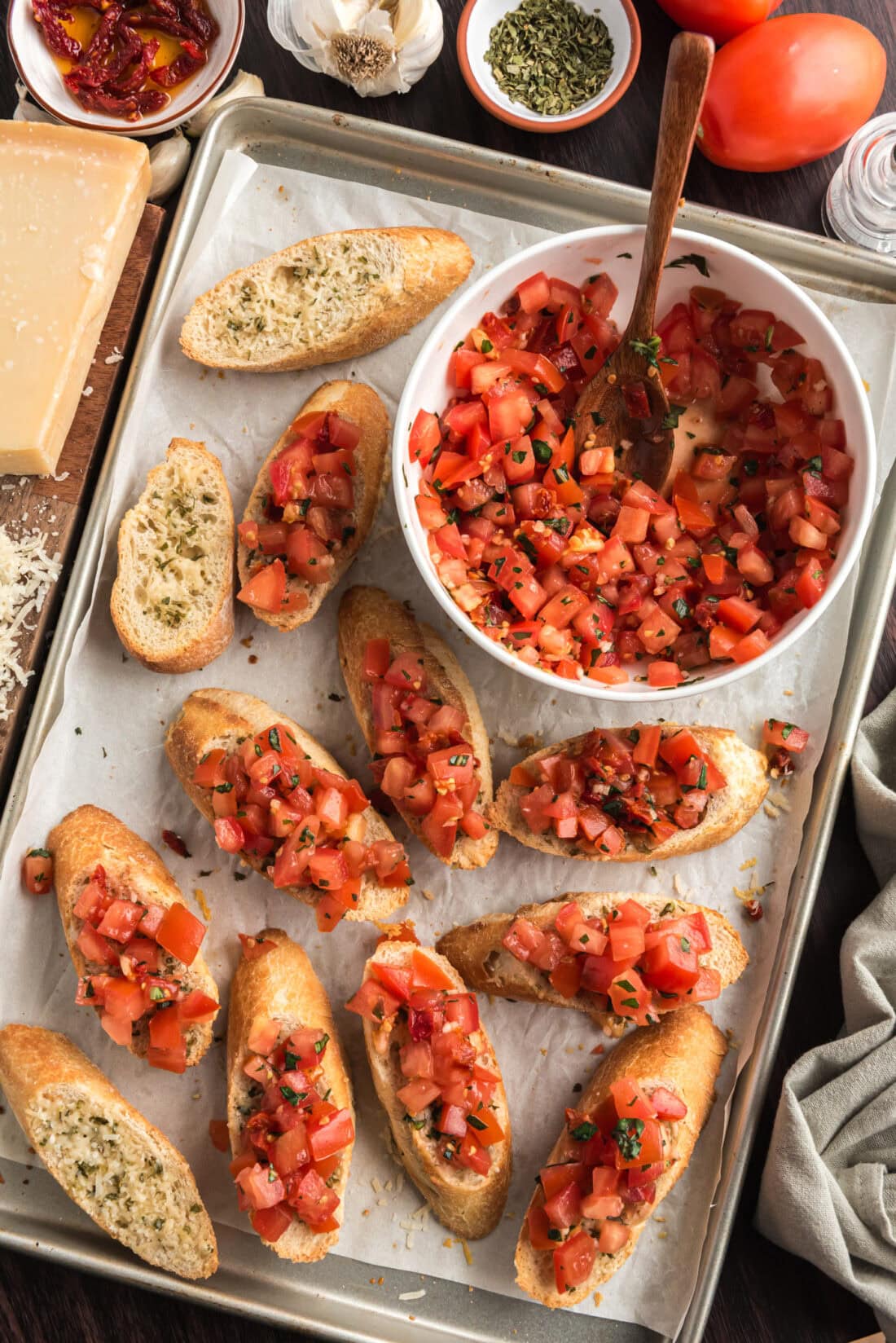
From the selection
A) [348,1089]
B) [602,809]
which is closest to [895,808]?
[602,809]

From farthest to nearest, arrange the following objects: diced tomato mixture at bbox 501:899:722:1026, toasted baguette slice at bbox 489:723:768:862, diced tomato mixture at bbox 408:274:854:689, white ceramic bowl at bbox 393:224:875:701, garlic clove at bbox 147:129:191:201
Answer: garlic clove at bbox 147:129:191:201 < toasted baguette slice at bbox 489:723:768:862 < diced tomato mixture at bbox 501:899:722:1026 < diced tomato mixture at bbox 408:274:854:689 < white ceramic bowl at bbox 393:224:875:701

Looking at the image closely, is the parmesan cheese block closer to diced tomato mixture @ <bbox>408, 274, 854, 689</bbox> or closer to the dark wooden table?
the dark wooden table

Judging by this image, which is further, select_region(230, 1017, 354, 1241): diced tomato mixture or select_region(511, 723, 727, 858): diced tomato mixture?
select_region(511, 723, 727, 858): diced tomato mixture

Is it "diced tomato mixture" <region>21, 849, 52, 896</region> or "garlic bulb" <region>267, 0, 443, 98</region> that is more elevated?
"garlic bulb" <region>267, 0, 443, 98</region>

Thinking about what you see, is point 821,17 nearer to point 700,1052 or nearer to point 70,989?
point 700,1052

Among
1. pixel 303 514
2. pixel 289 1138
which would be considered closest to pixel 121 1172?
pixel 289 1138

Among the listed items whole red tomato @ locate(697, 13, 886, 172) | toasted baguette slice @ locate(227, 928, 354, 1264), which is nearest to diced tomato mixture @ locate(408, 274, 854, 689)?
whole red tomato @ locate(697, 13, 886, 172)

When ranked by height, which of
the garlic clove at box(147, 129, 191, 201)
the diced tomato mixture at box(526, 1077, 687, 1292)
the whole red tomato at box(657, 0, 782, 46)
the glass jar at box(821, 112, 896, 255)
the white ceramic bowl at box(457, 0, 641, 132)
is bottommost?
the diced tomato mixture at box(526, 1077, 687, 1292)
